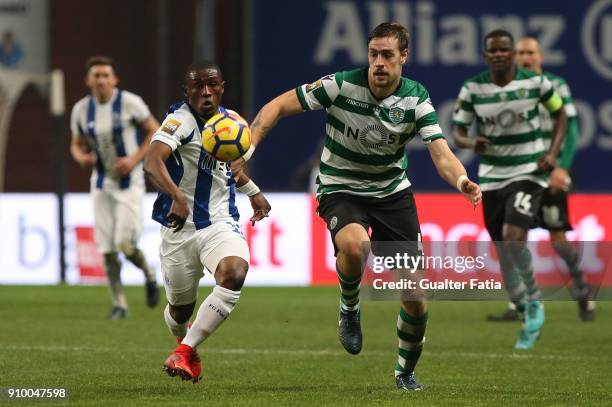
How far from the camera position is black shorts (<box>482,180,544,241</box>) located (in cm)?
1155

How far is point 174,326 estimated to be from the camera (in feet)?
29.8

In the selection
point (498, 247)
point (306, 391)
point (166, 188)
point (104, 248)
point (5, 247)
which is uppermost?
point (166, 188)

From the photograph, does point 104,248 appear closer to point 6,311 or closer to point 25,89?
point 6,311

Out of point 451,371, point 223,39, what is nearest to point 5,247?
point 223,39

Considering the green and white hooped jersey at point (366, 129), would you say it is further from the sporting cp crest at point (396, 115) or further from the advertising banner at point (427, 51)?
the advertising banner at point (427, 51)

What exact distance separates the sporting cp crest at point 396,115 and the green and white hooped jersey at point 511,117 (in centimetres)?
324

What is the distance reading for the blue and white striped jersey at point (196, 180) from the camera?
338 inches

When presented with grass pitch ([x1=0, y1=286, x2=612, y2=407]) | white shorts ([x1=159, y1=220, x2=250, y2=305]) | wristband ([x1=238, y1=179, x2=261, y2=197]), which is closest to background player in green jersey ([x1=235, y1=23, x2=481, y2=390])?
wristband ([x1=238, y1=179, x2=261, y2=197])

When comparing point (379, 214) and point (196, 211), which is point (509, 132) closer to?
point (379, 214)

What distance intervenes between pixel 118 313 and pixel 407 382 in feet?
18.1

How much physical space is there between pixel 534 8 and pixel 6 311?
9.48 m

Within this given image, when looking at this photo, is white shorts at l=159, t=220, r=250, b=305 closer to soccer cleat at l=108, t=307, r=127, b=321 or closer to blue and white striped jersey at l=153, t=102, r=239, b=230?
blue and white striped jersey at l=153, t=102, r=239, b=230

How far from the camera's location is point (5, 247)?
17.3 meters

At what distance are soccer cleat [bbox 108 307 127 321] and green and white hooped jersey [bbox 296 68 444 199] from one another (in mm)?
5082
